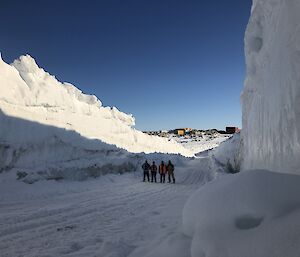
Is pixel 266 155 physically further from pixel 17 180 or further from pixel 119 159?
pixel 119 159

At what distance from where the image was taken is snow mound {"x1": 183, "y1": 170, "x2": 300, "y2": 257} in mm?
2828

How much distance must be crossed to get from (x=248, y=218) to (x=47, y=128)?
15.9 metres

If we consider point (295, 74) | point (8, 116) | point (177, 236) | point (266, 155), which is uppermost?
point (8, 116)

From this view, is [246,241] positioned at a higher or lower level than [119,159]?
lower

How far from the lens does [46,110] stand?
19516 millimetres

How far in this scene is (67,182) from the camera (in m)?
15.3

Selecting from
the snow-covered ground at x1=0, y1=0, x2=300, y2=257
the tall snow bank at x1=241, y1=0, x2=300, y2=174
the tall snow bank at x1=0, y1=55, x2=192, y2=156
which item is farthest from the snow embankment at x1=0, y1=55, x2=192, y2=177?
the tall snow bank at x1=241, y1=0, x2=300, y2=174

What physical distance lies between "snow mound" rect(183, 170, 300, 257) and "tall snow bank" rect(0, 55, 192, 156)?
551 inches

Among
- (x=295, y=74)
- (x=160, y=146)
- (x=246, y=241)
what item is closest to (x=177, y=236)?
(x=246, y=241)

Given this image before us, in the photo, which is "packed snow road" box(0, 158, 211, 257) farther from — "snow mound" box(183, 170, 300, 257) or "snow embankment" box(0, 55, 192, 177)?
"snow embankment" box(0, 55, 192, 177)

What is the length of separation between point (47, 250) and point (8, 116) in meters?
13.1

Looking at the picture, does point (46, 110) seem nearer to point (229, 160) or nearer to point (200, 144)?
point (229, 160)

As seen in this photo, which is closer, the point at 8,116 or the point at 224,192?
the point at 224,192

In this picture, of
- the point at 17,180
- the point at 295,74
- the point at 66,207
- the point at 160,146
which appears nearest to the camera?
the point at 295,74
